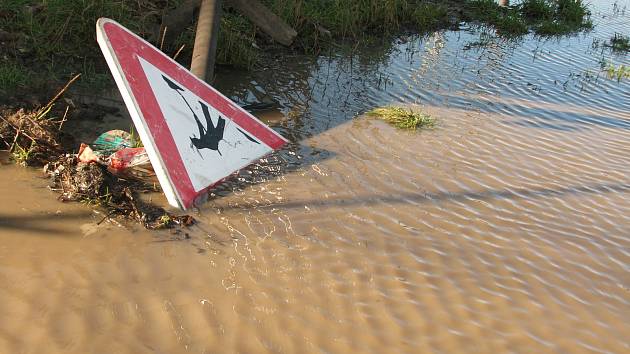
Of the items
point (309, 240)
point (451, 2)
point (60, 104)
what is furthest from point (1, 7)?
point (451, 2)

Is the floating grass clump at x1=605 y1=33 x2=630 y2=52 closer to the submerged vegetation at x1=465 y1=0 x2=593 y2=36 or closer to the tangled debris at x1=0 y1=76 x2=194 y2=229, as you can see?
the submerged vegetation at x1=465 y1=0 x2=593 y2=36

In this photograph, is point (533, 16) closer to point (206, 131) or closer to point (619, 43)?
point (619, 43)

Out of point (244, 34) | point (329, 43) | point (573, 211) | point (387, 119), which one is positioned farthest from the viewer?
point (329, 43)

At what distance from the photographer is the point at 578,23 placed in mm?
12383

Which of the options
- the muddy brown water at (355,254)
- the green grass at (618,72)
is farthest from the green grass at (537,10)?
the muddy brown water at (355,254)

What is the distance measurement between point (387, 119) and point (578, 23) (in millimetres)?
8311

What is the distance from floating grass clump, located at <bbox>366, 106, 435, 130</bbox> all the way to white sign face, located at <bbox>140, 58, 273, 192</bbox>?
2087 millimetres

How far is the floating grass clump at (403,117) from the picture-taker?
5930 mm

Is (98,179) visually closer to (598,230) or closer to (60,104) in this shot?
(60,104)

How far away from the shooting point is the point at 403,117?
6.03m

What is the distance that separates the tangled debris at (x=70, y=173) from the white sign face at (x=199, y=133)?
391mm

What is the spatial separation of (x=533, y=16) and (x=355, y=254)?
10.7 m

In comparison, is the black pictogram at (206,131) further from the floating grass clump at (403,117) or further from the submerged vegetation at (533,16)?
the submerged vegetation at (533,16)

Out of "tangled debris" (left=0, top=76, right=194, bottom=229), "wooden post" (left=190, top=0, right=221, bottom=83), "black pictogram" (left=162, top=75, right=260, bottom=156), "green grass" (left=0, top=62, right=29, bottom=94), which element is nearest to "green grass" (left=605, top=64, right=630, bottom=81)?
"wooden post" (left=190, top=0, right=221, bottom=83)
